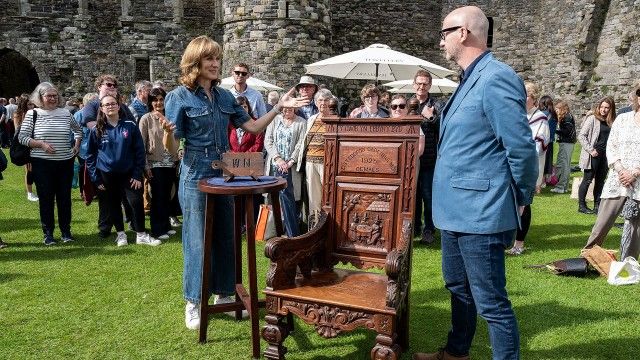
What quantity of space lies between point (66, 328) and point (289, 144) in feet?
10.2

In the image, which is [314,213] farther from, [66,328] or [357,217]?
[66,328]

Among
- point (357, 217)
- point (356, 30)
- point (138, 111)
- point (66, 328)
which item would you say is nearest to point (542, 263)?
point (357, 217)

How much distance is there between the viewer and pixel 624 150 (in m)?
4.93

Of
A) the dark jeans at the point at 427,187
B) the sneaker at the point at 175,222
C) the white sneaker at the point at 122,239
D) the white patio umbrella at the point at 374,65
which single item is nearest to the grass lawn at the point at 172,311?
the white sneaker at the point at 122,239

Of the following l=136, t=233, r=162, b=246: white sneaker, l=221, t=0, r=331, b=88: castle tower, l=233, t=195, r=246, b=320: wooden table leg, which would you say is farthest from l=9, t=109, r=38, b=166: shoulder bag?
l=221, t=0, r=331, b=88: castle tower

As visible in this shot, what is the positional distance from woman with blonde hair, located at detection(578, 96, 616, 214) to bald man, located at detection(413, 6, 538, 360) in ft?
20.7

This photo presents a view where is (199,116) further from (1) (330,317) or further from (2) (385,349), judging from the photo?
(2) (385,349)

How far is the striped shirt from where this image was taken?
585cm

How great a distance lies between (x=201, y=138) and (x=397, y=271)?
167 centimetres

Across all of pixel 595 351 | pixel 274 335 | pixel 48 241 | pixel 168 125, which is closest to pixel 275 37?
pixel 48 241

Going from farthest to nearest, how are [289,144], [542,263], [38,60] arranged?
[38,60] → [289,144] → [542,263]

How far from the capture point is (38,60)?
18125 mm

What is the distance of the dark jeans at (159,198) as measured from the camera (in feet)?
21.0

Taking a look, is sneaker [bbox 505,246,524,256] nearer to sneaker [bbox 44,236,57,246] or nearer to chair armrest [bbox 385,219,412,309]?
chair armrest [bbox 385,219,412,309]
